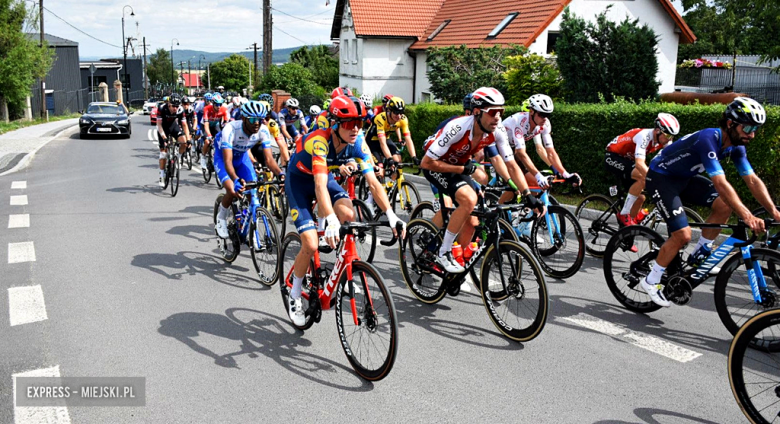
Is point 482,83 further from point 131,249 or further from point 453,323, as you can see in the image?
point 453,323

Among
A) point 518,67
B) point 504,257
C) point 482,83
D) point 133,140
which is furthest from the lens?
point 133,140

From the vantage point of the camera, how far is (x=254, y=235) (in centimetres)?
731

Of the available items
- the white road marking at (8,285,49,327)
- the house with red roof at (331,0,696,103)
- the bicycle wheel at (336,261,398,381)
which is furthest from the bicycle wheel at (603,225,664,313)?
the house with red roof at (331,0,696,103)

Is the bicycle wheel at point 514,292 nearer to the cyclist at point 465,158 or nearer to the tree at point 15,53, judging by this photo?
the cyclist at point 465,158

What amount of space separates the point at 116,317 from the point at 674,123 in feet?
20.4

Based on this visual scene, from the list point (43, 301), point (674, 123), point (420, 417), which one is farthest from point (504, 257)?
point (43, 301)

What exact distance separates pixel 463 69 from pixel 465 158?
647 inches

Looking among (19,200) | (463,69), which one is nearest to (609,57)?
(463,69)

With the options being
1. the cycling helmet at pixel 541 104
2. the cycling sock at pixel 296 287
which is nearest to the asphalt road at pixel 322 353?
the cycling sock at pixel 296 287

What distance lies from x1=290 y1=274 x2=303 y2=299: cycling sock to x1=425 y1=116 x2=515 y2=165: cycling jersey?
183 cm

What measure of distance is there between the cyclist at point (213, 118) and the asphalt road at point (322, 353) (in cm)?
547

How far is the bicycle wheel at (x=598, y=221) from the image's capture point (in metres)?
8.31

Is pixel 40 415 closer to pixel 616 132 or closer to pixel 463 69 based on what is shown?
pixel 616 132

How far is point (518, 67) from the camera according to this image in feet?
61.7
